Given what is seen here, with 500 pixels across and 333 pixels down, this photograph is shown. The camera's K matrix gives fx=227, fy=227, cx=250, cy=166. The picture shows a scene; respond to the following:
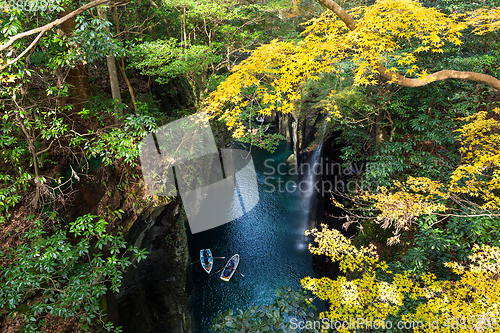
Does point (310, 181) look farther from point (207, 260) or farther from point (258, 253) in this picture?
point (207, 260)

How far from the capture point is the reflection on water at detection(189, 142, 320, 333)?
1173 cm

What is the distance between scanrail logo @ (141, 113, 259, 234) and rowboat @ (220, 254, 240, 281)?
11.9 ft

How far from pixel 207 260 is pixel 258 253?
319 cm

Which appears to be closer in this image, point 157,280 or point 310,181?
point 157,280

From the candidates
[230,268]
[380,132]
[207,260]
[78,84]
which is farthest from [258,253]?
[78,84]

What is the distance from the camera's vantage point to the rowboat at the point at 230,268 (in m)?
12.5

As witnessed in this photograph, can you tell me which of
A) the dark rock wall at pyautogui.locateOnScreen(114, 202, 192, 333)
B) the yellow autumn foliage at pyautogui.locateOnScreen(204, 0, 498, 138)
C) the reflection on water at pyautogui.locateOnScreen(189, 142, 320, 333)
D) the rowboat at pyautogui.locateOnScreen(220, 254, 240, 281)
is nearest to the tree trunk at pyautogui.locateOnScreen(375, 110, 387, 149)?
the yellow autumn foliage at pyautogui.locateOnScreen(204, 0, 498, 138)

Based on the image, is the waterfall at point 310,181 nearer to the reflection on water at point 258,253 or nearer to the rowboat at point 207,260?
the reflection on water at point 258,253

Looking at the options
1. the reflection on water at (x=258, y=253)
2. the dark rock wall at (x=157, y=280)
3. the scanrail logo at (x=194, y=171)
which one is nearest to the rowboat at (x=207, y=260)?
the reflection on water at (x=258, y=253)

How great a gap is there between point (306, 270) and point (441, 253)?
7918 mm

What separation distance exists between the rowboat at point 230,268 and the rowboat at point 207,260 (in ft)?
2.76

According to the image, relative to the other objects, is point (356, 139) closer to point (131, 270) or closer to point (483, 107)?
point (483, 107)

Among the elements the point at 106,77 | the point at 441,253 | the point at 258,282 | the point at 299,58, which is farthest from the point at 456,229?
the point at 106,77

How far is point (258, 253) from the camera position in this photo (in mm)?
14336
